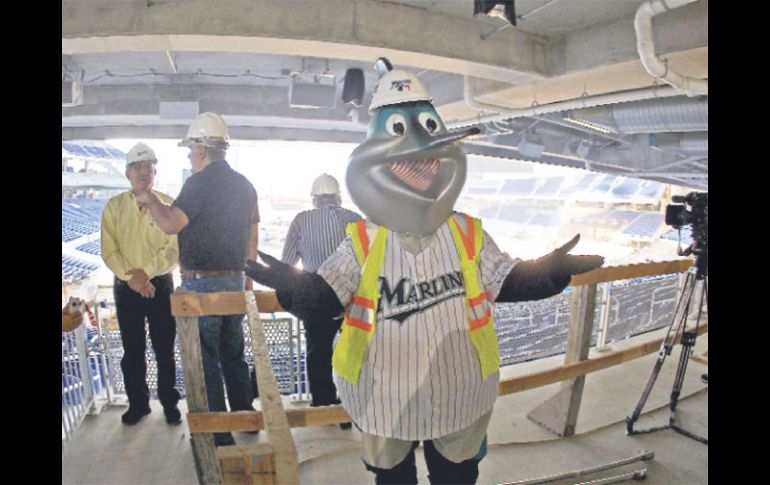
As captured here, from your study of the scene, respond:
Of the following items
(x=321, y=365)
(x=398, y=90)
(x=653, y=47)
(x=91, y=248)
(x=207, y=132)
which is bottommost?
(x=321, y=365)

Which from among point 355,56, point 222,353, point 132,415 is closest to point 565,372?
point 222,353

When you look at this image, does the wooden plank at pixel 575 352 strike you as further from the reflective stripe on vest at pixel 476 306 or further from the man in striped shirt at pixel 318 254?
the reflective stripe on vest at pixel 476 306

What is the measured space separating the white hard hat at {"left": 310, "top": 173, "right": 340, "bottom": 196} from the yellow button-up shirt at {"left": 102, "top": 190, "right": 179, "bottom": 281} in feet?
3.11

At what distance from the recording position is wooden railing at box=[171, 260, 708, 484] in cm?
103

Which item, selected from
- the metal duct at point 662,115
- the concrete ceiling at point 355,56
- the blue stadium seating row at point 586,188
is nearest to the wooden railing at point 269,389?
the concrete ceiling at point 355,56

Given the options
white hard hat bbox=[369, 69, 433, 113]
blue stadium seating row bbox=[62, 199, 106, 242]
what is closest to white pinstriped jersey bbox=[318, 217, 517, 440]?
white hard hat bbox=[369, 69, 433, 113]

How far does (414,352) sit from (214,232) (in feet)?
4.46

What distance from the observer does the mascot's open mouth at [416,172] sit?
118cm

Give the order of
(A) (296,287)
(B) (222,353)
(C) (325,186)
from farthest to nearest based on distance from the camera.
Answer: (C) (325,186), (B) (222,353), (A) (296,287)

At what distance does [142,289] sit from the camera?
246 centimetres

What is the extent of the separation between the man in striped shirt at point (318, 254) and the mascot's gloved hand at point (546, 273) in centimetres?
138

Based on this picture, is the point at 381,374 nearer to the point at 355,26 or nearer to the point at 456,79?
the point at 355,26

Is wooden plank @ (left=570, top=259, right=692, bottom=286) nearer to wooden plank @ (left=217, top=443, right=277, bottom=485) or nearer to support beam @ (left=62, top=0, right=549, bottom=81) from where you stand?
wooden plank @ (left=217, top=443, right=277, bottom=485)

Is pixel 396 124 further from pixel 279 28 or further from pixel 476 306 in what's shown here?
pixel 279 28
